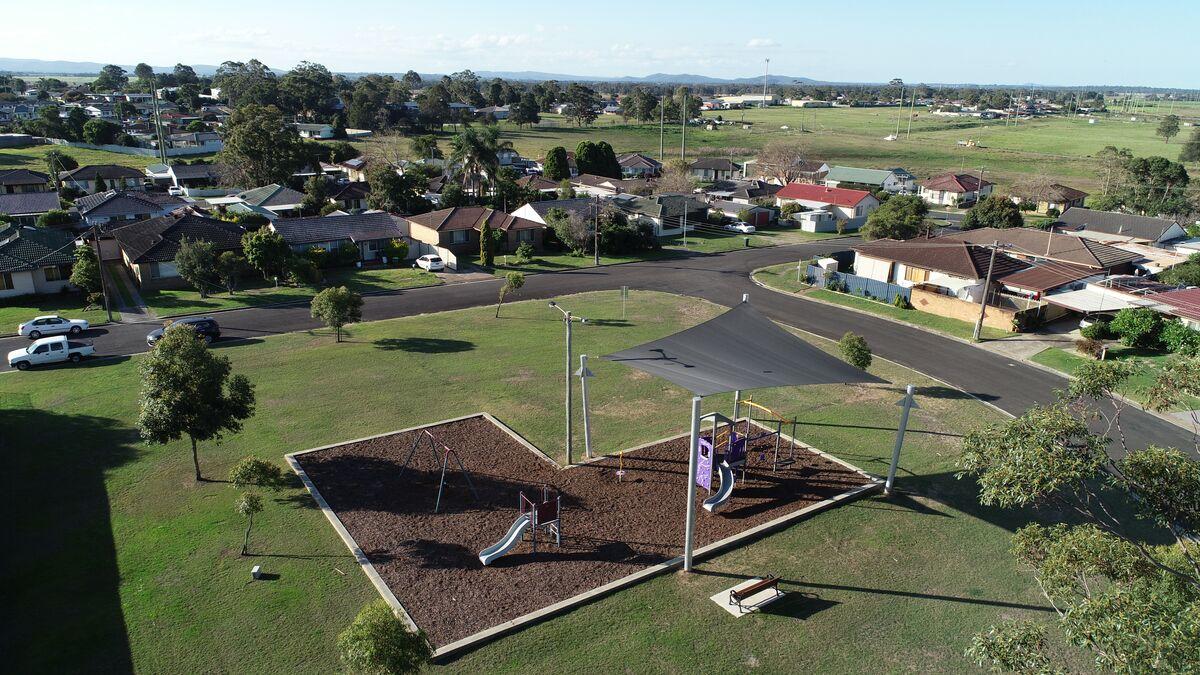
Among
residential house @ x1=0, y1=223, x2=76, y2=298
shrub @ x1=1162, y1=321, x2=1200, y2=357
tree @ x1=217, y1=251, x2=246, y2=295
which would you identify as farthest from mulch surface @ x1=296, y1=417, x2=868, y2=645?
residential house @ x1=0, y1=223, x2=76, y2=298

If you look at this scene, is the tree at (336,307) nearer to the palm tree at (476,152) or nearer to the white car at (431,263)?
the white car at (431,263)

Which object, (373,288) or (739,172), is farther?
(739,172)

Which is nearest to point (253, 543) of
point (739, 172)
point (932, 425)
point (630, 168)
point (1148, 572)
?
point (1148, 572)

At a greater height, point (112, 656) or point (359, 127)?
point (359, 127)

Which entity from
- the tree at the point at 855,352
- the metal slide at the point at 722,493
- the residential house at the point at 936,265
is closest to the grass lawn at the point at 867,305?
the residential house at the point at 936,265

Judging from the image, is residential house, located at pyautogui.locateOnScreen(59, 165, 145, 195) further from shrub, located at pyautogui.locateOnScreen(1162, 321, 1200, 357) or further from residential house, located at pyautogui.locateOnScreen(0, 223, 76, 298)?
shrub, located at pyautogui.locateOnScreen(1162, 321, 1200, 357)

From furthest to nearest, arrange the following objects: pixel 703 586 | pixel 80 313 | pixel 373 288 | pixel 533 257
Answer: pixel 533 257
pixel 373 288
pixel 80 313
pixel 703 586

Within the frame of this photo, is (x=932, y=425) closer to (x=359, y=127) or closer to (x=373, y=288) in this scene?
(x=373, y=288)

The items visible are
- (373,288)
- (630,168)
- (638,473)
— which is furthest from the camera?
(630,168)
